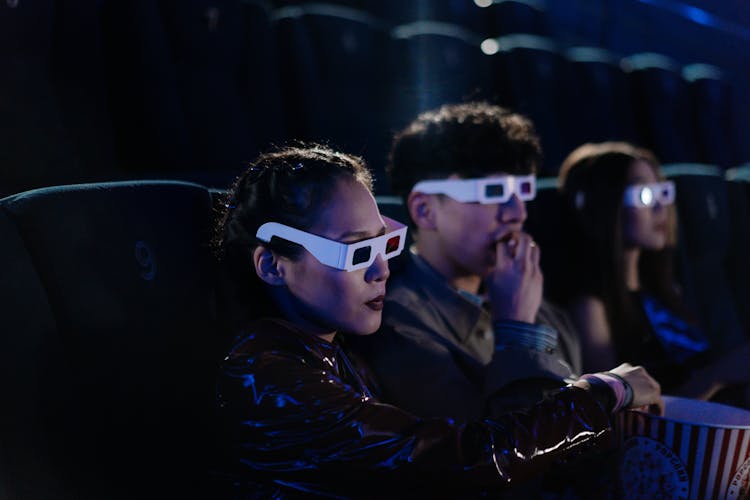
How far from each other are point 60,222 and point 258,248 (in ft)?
0.47

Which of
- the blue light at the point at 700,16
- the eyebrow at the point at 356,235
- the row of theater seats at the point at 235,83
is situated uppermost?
the blue light at the point at 700,16

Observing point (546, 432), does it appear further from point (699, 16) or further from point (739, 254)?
point (699, 16)

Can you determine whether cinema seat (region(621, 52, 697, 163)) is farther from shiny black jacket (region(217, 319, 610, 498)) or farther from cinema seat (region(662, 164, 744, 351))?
shiny black jacket (region(217, 319, 610, 498))

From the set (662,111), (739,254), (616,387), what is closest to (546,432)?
(616,387)

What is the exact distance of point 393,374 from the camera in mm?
694

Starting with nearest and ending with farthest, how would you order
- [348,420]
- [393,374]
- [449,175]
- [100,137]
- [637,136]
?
[348,420], [393,374], [449,175], [100,137], [637,136]

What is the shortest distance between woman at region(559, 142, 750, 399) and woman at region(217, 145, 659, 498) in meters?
0.49

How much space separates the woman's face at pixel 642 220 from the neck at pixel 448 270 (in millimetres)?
366

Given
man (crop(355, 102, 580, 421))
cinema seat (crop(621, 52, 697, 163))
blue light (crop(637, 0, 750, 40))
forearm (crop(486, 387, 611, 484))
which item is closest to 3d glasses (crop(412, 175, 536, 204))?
man (crop(355, 102, 580, 421))

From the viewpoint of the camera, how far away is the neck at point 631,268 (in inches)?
43.5

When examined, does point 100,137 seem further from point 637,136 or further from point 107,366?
point 637,136

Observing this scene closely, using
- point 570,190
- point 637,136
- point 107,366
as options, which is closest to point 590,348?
point 570,190

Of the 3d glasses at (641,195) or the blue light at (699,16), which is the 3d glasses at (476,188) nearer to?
the 3d glasses at (641,195)

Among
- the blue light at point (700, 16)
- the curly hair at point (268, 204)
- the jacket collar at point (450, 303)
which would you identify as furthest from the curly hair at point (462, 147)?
the blue light at point (700, 16)
